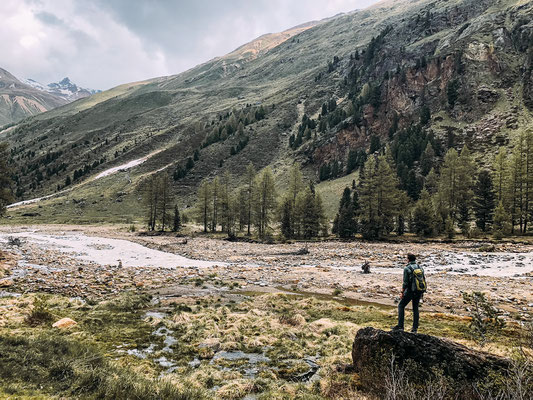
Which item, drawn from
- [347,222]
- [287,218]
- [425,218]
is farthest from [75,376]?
[425,218]

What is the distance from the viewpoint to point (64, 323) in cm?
1195

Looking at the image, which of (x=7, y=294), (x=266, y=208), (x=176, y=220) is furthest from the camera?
(x=176, y=220)

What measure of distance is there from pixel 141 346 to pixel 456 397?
9.52m

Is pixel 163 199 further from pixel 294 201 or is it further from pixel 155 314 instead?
pixel 155 314

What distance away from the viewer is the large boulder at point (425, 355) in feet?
21.1

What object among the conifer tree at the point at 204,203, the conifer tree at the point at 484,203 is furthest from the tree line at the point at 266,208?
the conifer tree at the point at 484,203

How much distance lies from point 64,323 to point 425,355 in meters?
12.8

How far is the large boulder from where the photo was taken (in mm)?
6445

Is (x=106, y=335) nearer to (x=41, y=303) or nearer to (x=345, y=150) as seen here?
(x=41, y=303)

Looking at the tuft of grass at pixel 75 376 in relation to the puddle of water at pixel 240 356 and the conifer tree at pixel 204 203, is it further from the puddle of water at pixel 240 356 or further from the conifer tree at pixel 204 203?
the conifer tree at pixel 204 203

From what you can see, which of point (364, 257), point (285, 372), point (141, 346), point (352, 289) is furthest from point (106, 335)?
point (364, 257)

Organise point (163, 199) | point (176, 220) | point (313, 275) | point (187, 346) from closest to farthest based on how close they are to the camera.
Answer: point (187, 346)
point (313, 275)
point (176, 220)
point (163, 199)

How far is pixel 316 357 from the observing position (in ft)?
33.7

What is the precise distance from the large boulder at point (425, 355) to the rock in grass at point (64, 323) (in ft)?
35.6
